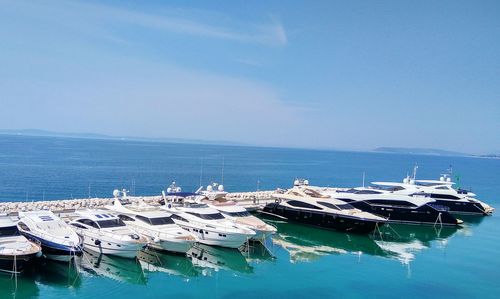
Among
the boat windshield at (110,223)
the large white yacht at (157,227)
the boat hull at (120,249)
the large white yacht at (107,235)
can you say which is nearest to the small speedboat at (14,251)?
the large white yacht at (107,235)

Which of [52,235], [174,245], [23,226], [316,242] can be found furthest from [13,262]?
[316,242]

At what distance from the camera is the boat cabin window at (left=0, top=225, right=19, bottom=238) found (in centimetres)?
2156

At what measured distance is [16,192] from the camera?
175ft

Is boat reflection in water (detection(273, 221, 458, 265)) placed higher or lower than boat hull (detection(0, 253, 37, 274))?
lower

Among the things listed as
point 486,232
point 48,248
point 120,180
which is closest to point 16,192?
point 120,180

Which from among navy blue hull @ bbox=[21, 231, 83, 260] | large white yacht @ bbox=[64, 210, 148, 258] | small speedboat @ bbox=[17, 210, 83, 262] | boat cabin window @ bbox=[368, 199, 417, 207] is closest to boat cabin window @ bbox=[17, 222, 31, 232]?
small speedboat @ bbox=[17, 210, 83, 262]

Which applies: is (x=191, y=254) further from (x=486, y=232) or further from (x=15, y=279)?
(x=486, y=232)

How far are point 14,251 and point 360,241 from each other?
2432 cm

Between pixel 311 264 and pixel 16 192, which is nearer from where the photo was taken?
pixel 311 264

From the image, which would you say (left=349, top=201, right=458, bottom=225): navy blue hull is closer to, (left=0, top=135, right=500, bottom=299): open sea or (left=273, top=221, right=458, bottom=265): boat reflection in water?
(left=273, top=221, right=458, bottom=265): boat reflection in water

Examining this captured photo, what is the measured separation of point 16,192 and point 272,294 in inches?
1791

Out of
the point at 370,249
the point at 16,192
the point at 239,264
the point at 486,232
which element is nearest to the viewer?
the point at 239,264

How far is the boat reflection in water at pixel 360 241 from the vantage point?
97.1 ft

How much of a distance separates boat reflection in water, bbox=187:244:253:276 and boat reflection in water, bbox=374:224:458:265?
11.2m
